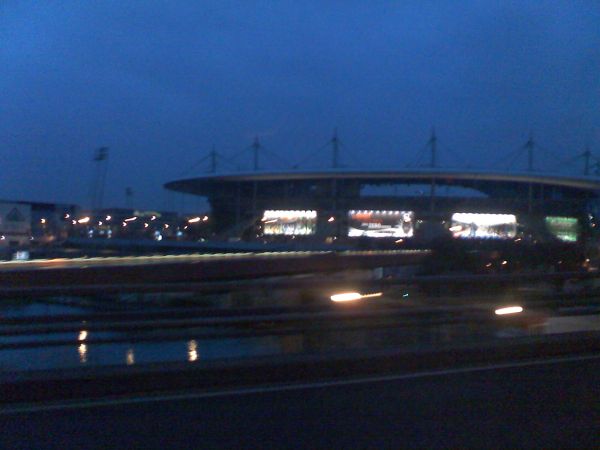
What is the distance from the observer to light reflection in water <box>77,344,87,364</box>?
1068 cm

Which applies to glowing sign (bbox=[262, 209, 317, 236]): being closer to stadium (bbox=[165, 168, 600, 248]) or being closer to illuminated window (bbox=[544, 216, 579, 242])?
stadium (bbox=[165, 168, 600, 248])

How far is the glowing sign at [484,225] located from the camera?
5134 cm

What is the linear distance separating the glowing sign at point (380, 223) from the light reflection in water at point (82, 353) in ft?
153

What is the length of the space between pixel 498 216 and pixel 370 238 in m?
8.67

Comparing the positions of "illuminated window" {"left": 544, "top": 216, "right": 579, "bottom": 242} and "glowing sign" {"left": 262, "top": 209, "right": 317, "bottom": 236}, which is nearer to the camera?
"illuminated window" {"left": 544, "top": 216, "right": 579, "bottom": 242}

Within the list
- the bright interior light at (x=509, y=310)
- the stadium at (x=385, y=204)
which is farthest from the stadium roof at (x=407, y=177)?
the bright interior light at (x=509, y=310)

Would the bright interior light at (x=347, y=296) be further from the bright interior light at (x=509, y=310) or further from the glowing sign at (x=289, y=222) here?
the glowing sign at (x=289, y=222)

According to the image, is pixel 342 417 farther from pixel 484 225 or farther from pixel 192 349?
pixel 484 225

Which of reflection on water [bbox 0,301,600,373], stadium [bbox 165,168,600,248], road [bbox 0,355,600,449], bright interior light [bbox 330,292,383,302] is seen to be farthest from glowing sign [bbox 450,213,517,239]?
road [bbox 0,355,600,449]

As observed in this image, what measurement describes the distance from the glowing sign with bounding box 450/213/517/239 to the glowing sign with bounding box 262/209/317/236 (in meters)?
10.7

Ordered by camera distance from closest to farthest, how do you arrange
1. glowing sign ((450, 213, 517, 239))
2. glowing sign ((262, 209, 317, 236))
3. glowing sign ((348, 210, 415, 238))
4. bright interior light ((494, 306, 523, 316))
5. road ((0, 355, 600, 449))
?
road ((0, 355, 600, 449)) → bright interior light ((494, 306, 523, 316)) → glowing sign ((450, 213, 517, 239)) → glowing sign ((348, 210, 415, 238)) → glowing sign ((262, 209, 317, 236))

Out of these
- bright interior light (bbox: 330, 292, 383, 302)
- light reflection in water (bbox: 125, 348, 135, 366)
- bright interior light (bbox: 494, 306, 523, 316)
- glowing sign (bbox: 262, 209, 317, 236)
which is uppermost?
glowing sign (bbox: 262, 209, 317, 236)

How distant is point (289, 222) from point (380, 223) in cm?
721

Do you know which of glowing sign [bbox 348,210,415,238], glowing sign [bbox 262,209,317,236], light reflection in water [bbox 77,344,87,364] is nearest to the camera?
light reflection in water [bbox 77,344,87,364]
